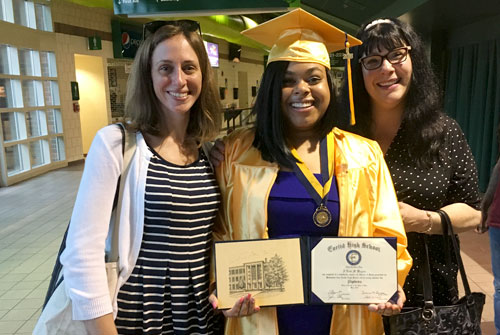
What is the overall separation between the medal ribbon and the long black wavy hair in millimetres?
31

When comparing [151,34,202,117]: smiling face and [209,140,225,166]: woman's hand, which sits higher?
[151,34,202,117]: smiling face

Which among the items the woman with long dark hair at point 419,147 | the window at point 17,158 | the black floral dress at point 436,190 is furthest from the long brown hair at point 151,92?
the window at point 17,158

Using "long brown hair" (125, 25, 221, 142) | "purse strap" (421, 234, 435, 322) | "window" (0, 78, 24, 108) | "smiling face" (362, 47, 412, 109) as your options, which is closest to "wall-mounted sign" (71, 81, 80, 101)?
"window" (0, 78, 24, 108)

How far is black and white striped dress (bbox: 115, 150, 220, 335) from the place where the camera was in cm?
136

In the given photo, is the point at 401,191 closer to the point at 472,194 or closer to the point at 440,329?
the point at 472,194

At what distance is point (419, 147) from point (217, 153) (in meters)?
0.79

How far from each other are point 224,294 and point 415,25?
6.07 metres

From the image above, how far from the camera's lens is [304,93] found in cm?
142

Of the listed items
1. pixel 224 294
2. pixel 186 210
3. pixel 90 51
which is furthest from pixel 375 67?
pixel 90 51

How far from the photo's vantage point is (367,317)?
1424mm

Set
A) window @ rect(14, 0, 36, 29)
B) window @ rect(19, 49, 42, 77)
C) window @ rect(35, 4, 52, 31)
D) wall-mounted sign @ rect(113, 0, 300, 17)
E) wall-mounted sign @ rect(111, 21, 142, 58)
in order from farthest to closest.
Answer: wall-mounted sign @ rect(111, 21, 142, 58) → window @ rect(35, 4, 52, 31) → window @ rect(19, 49, 42, 77) → window @ rect(14, 0, 36, 29) → wall-mounted sign @ rect(113, 0, 300, 17)

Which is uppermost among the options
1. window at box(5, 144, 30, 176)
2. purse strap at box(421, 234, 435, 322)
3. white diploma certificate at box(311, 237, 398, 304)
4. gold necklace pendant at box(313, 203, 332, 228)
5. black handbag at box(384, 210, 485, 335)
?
gold necklace pendant at box(313, 203, 332, 228)

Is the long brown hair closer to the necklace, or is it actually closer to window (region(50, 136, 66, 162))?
the necklace

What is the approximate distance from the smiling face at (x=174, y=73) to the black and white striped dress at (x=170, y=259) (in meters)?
0.21
